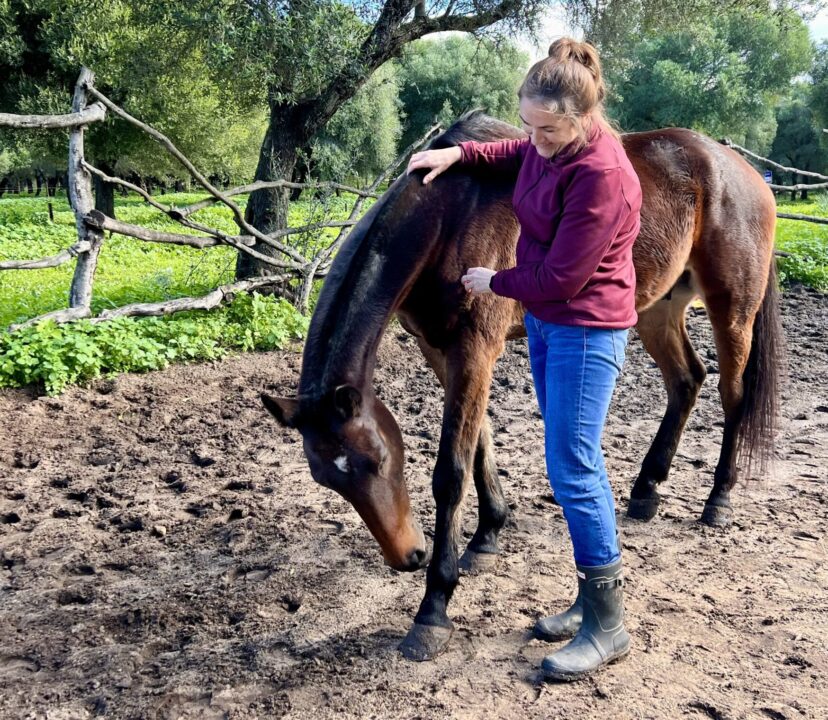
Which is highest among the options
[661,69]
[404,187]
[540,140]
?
[661,69]

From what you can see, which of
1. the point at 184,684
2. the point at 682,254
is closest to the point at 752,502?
the point at 682,254

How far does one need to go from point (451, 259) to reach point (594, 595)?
4.59 ft

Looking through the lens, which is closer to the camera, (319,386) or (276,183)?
(319,386)

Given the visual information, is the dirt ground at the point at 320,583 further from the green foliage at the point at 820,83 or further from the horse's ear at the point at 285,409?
the green foliage at the point at 820,83

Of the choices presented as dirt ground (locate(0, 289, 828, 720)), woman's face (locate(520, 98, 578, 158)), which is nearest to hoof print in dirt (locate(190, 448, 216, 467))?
dirt ground (locate(0, 289, 828, 720))

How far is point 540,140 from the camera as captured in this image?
219 centimetres

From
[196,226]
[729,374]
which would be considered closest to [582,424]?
[729,374]

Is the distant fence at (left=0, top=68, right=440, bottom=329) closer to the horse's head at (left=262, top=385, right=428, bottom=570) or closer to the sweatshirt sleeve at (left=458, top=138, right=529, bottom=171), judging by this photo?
the sweatshirt sleeve at (left=458, top=138, right=529, bottom=171)

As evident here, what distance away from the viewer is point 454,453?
281 cm

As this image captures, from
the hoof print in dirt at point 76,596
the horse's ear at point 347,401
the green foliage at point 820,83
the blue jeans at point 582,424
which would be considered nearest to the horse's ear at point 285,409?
the horse's ear at point 347,401

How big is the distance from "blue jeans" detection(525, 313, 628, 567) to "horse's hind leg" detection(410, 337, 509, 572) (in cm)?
87

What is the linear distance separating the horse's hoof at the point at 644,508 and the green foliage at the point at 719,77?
107 feet

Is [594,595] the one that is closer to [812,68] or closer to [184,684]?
[184,684]

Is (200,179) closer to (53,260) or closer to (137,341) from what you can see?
(53,260)
